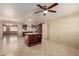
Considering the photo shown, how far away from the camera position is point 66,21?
4.36 meters

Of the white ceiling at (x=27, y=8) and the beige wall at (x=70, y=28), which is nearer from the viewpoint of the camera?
the white ceiling at (x=27, y=8)

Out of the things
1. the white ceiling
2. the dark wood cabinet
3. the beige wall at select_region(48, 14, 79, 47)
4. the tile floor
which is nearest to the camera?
the white ceiling

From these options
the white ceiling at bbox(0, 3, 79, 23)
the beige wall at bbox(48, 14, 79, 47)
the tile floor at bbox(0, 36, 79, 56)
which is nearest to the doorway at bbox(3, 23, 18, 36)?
the tile floor at bbox(0, 36, 79, 56)

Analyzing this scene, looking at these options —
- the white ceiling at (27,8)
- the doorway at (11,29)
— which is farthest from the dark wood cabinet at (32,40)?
the doorway at (11,29)

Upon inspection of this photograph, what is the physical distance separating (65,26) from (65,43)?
3.48ft

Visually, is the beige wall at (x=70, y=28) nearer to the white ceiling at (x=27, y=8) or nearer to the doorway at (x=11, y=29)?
the white ceiling at (x=27, y=8)

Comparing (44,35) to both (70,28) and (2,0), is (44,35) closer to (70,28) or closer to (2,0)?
(70,28)

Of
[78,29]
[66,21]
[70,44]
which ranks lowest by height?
[70,44]

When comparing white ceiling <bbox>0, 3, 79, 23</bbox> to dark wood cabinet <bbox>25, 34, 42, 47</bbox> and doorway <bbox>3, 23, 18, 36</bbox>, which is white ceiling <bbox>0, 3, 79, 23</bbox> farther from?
doorway <bbox>3, 23, 18, 36</bbox>

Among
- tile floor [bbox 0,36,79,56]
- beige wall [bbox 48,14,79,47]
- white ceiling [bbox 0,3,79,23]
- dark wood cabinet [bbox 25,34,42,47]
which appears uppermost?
white ceiling [bbox 0,3,79,23]

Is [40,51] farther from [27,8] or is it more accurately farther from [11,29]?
[11,29]

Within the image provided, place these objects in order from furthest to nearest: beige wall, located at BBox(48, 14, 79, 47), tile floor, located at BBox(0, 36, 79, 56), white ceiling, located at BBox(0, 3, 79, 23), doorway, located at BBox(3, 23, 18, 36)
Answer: doorway, located at BBox(3, 23, 18, 36) < beige wall, located at BBox(48, 14, 79, 47) < tile floor, located at BBox(0, 36, 79, 56) < white ceiling, located at BBox(0, 3, 79, 23)

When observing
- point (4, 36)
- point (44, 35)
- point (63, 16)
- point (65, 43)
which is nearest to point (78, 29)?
point (63, 16)

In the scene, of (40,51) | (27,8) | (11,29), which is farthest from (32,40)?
(11,29)
